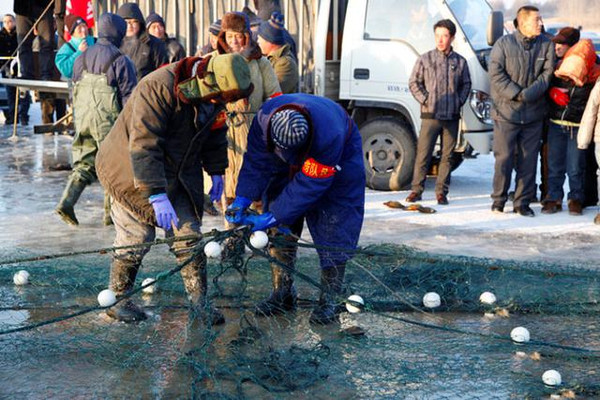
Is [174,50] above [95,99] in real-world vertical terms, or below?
above

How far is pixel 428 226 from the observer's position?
27.3 feet

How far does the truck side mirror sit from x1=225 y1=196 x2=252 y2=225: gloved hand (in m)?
5.15

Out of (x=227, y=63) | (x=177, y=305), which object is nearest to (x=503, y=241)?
(x=177, y=305)

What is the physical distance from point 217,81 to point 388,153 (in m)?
5.66

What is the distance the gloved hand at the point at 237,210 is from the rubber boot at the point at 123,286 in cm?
75

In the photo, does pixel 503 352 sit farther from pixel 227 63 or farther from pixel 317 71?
pixel 317 71

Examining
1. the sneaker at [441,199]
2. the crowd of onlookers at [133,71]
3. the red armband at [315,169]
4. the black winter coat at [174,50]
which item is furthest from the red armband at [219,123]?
the black winter coat at [174,50]

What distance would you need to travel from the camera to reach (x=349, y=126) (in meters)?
5.12

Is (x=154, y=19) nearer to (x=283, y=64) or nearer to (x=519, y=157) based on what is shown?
(x=283, y=64)

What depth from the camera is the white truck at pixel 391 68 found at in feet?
31.7

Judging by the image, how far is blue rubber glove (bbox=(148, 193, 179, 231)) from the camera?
15.7 feet

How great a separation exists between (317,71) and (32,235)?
405cm

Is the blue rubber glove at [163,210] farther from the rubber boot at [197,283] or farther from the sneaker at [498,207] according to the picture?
the sneaker at [498,207]

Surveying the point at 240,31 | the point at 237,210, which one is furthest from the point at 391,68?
the point at 237,210
